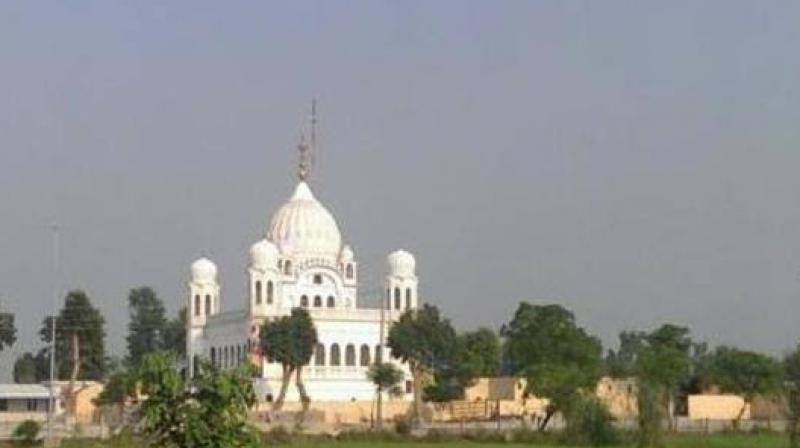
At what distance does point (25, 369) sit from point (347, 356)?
80.0 ft

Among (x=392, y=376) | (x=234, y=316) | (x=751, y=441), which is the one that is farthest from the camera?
(x=234, y=316)

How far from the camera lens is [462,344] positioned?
84.4 metres

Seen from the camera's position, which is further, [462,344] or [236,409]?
[462,344]

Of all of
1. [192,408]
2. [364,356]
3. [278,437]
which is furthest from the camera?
[364,356]

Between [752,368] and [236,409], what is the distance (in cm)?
6004

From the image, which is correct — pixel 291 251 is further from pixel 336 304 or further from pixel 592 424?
pixel 592 424

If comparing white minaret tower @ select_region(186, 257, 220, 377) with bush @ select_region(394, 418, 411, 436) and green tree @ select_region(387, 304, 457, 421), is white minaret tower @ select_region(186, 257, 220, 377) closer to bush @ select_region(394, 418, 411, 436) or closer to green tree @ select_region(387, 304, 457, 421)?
green tree @ select_region(387, 304, 457, 421)

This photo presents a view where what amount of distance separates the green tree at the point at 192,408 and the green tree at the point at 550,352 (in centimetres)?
4773

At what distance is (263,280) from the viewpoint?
89.1 metres

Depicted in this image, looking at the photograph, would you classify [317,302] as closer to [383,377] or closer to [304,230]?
[304,230]

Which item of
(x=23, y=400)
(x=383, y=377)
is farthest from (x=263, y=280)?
(x=23, y=400)

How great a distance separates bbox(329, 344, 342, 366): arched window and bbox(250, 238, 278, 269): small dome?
5672 millimetres

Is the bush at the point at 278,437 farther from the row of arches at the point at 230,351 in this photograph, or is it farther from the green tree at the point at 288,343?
the row of arches at the point at 230,351

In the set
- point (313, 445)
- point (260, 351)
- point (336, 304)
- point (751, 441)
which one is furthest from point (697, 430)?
point (336, 304)
